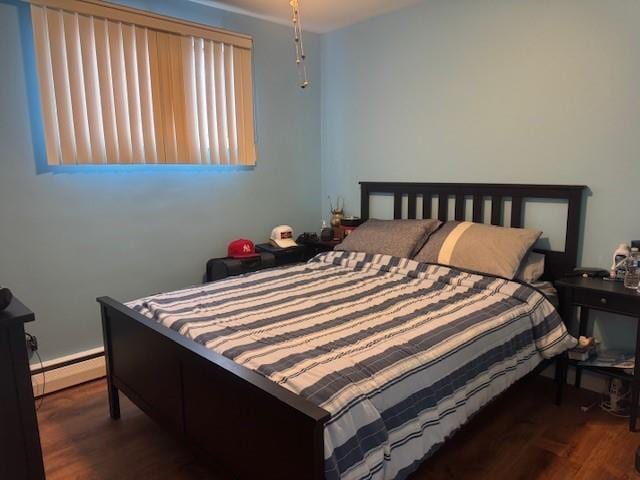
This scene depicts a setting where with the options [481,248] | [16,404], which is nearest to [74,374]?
[16,404]

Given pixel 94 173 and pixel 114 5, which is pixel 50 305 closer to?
pixel 94 173

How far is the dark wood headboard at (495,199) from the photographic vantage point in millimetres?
2473

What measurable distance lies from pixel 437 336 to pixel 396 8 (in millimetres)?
2469

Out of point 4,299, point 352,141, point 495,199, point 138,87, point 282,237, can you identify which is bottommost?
point 282,237

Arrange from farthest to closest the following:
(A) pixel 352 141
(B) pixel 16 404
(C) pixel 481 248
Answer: (A) pixel 352 141 < (C) pixel 481 248 < (B) pixel 16 404

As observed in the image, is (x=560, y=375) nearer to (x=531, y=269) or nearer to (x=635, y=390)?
(x=635, y=390)

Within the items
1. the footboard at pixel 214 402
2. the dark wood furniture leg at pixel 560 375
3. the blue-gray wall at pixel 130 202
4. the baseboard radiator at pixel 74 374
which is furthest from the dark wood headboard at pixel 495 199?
the footboard at pixel 214 402

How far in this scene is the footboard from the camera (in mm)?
1224

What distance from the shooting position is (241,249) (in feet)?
10.5

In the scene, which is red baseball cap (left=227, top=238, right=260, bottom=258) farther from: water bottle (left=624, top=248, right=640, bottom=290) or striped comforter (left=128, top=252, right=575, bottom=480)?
water bottle (left=624, top=248, right=640, bottom=290)

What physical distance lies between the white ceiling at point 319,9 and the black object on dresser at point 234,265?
1748 millimetres

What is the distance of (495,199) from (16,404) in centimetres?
259

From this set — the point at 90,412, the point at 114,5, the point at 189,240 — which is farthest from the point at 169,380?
the point at 114,5

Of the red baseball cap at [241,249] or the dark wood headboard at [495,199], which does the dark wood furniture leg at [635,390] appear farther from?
the red baseball cap at [241,249]
